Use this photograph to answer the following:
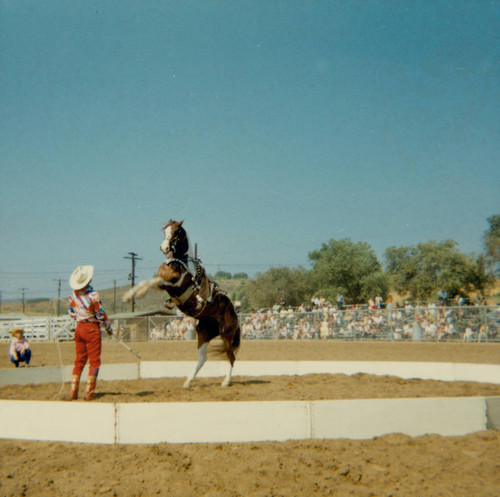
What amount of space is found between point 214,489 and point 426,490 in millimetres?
1819

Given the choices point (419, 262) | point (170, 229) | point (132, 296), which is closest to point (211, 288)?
point (170, 229)

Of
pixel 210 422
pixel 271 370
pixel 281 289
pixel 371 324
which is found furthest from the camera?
pixel 281 289

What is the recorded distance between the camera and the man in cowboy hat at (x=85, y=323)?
8156 mm

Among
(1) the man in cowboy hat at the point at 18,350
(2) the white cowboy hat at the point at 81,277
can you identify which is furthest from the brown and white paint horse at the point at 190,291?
(1) the man in cowboy hat at the point at 18,350

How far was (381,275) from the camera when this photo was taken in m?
64.0

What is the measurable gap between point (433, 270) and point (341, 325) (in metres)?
37.5

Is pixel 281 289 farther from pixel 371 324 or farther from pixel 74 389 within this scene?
pixel 74 389

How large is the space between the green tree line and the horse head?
167ft

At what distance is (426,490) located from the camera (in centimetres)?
429

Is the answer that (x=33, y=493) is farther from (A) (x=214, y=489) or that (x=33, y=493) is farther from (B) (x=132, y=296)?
(B) (x=132, y=296)

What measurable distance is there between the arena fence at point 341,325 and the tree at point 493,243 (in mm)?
35504

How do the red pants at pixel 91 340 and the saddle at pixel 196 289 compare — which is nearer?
the saddle at pixel 196 289

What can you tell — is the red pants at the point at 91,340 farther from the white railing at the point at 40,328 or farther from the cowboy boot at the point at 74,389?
the white railing at the point at 40,328

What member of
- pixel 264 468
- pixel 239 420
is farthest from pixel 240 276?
pixel 264 468
